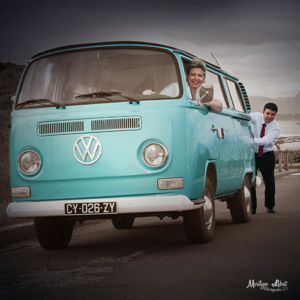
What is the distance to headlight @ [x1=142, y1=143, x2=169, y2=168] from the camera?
220 inches

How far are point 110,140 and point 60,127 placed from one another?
23.2 inches

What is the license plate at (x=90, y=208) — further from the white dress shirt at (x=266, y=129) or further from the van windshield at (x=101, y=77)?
the white dress shirt at (x=266, y=129)

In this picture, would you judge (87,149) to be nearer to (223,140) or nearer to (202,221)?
(202,221)

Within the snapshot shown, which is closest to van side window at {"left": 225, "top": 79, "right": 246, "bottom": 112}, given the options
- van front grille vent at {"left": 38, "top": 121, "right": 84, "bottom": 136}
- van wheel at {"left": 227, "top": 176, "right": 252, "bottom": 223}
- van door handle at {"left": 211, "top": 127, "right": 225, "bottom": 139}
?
van wheel at {"left": 227, "top": 176, "right": 252, "bottom": 223}

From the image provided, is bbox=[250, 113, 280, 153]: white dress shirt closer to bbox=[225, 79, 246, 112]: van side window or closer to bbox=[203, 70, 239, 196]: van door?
bbox=[225, 79, 246, 112]: van side window

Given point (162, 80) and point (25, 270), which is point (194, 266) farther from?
point (162, 80)

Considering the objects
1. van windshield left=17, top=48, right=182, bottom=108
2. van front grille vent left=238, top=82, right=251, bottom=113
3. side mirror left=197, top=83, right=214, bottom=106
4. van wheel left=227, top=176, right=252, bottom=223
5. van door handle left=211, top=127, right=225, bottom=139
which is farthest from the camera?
van front grille vent left=238, top=82, right=251, bottom=113

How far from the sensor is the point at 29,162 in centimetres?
593

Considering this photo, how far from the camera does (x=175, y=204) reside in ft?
18.0

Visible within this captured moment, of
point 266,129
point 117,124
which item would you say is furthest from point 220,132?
point 266,129

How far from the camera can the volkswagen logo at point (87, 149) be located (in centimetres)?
570

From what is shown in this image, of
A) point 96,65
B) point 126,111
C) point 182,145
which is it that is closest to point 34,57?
point 96,65

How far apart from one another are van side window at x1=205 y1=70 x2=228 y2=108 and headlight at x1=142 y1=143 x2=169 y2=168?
1797mm

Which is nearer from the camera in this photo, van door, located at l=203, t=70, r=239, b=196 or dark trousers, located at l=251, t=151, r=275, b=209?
van door, located at l=203, t=70, r=239, b=196
